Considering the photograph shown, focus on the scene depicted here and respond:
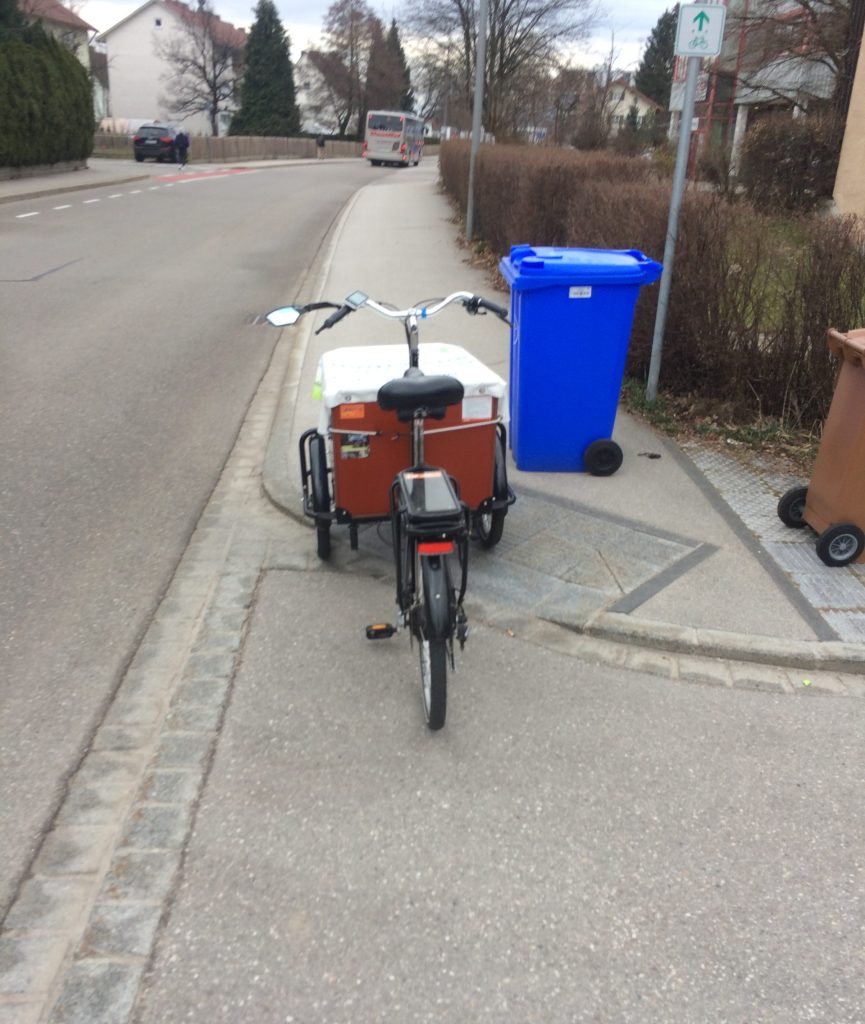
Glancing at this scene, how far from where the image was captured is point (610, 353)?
529cm

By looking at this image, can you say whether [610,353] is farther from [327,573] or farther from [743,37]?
[743,37]

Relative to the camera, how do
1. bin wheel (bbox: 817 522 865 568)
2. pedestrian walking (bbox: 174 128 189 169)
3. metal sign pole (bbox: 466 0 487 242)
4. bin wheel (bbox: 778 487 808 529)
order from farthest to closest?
pedestrian walking (bbox: 174 128 189 169) → metal sign pole (bbox: 466 0 487 242) → bin wheel (bbox: 778 487 808 529) → bin wheel (bbox: 817 522 865 568)

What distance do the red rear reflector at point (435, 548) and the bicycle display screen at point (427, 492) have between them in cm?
11

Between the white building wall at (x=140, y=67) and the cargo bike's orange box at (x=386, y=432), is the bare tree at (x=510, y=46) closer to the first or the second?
the cargo bike's orange box at (x=386, y=432)

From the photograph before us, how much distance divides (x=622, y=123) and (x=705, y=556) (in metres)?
25.8

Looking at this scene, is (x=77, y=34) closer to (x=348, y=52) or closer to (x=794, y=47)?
(x=348, y=52)

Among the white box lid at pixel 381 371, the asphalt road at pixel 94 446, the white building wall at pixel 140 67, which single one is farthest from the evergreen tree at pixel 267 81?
the white box lid at pixel 381 371

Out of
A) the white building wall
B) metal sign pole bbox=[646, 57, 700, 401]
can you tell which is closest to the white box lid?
metal sign pole bbox=[646, 57, 700, 401]

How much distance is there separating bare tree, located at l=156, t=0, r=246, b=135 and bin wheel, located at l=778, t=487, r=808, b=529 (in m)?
77.8

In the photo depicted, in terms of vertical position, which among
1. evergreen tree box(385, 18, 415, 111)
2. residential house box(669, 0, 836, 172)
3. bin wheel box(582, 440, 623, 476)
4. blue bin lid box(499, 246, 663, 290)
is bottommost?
bin wheel box(582, 440, 623, 476)

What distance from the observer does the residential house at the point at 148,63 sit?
7900 cm

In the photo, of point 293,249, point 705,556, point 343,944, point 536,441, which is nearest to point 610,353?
point 536,441

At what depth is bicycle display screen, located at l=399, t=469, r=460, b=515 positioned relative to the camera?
313 centimetres

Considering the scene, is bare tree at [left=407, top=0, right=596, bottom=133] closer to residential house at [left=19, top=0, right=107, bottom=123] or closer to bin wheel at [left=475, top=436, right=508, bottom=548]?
bin wheel at [left=475, top=436, right=508, bottom=548]
